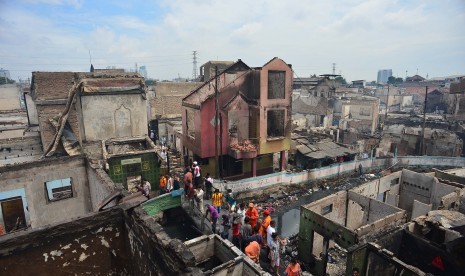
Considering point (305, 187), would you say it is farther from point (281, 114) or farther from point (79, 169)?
point (79, 169)

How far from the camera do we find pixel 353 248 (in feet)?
27.5

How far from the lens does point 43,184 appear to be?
10.0m

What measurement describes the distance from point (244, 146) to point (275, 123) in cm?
358

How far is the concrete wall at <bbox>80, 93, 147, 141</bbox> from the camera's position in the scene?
1822 centimetres

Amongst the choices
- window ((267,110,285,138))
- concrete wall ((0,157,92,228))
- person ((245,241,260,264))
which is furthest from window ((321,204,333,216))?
window ((267,110,285,138))

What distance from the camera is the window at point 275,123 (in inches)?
865

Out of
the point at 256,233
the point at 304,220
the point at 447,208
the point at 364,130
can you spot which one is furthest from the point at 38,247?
the point at 364,130

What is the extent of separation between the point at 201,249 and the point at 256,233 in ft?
6.80

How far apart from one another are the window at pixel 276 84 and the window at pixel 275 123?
1.42m

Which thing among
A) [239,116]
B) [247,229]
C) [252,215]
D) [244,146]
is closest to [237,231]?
[247,229]

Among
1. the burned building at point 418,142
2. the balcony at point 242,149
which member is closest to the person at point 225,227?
the balcony at point 242,149

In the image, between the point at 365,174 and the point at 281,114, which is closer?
the point at 281,114

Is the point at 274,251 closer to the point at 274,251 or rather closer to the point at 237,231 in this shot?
the point at 274,251

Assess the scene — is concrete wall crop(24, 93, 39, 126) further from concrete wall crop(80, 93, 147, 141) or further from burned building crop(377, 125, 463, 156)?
burned building crop(377, 125, 463, 156)
